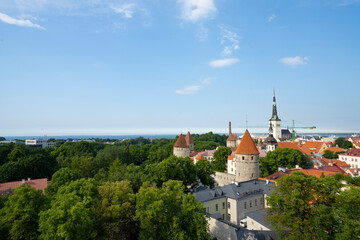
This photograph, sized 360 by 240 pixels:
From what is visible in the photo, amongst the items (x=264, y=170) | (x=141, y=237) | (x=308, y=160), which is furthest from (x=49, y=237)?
(x=308, y=160)

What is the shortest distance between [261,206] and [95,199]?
18505mm

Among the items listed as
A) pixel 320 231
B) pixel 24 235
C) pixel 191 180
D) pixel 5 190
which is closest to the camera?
pixel 320 231

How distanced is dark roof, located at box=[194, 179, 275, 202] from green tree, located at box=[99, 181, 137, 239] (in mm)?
7816

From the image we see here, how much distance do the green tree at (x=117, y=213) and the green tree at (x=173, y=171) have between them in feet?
37.9

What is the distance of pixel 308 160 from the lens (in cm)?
4575

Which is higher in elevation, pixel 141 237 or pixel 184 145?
pixel 184 145

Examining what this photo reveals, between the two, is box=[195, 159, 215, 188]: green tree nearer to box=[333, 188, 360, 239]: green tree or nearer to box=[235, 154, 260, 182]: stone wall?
box=[235, 154, 260, 182]: stone wall

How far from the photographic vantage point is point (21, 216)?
17.6 meters

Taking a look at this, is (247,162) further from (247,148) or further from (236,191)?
(236,191)

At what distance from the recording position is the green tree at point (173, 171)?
3064cm

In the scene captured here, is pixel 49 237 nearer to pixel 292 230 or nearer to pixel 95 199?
pixel 95 199

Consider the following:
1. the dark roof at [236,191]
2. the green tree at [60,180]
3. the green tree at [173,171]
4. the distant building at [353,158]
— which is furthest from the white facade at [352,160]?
the green tree at [60,180]

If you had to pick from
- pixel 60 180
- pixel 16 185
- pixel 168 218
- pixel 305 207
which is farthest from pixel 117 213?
pixel 16 185

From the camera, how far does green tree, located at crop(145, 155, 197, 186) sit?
3064cm
